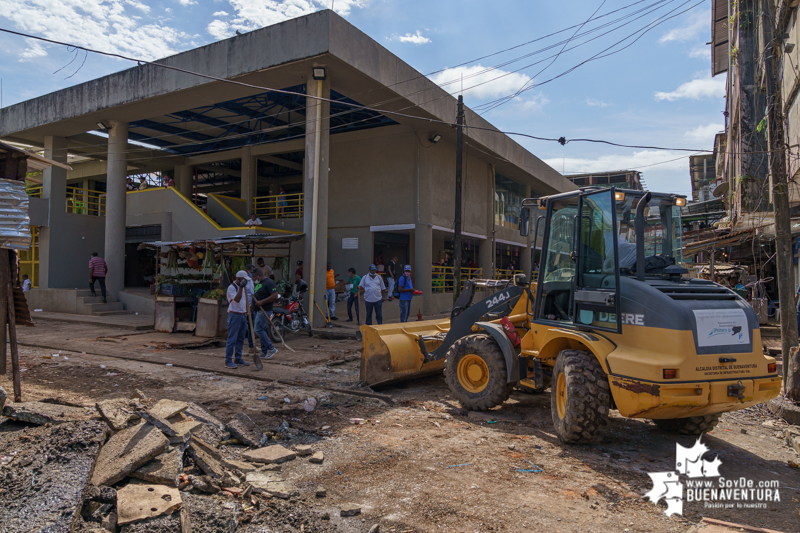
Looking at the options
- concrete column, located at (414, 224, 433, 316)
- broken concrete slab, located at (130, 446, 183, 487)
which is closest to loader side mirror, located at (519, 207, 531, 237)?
broken concrete slab, located at (130, 446, 183, 487)

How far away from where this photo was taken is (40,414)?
4586mm

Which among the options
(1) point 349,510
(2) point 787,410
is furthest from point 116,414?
(2) point 787,410

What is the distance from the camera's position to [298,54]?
47.5ft

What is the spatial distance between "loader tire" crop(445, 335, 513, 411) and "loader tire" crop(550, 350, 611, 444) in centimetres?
118

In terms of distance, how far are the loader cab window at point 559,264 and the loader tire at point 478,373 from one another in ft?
2.86

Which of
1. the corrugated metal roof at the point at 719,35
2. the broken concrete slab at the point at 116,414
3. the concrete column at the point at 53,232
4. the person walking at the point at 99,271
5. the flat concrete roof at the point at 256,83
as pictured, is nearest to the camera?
the broken concrete slab at the point at 116,414

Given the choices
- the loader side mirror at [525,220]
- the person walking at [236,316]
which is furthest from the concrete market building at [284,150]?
the loader side mirror at [525,220]

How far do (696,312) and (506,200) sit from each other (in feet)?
77.5

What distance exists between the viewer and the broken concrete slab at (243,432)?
5406 mm

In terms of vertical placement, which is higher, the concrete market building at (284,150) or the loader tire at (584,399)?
the concrete market building at (284,150)

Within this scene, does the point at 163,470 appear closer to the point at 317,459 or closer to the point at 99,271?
the point at 317,459

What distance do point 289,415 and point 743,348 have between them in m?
5.18

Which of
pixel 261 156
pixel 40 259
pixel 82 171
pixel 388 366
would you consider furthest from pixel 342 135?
pixel 82 171

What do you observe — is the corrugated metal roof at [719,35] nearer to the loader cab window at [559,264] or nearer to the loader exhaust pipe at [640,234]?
the loader cab window at [559,264]
